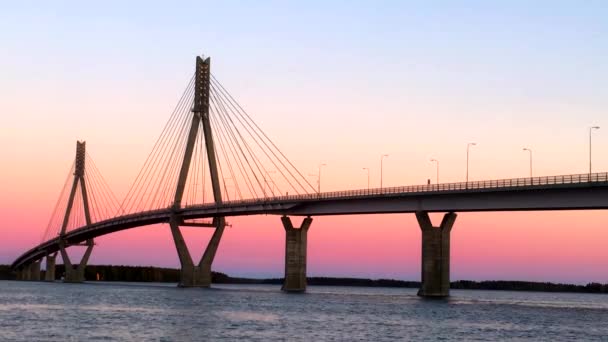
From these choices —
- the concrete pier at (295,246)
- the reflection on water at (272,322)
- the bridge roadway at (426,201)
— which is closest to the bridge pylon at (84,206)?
the bridge roadway at (426,201)

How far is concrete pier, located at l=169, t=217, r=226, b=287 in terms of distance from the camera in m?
134

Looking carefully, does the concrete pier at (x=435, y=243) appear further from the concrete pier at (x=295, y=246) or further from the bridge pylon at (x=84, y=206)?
the bridge pylon at (x=84, y=206)

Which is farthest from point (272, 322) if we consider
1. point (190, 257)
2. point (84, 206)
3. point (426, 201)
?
point (84, 206)

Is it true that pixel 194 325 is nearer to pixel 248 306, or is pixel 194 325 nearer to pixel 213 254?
pixel 248 306

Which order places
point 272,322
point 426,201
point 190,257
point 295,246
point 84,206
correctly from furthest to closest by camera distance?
point 84,206 < point 190,257 < point 295,246 < point 426,201 < point 272,322

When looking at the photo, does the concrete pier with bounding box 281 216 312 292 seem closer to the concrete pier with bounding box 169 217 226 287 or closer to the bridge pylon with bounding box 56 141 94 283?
the concrete pier with bounding box 169 217 226 287

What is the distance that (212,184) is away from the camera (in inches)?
4875

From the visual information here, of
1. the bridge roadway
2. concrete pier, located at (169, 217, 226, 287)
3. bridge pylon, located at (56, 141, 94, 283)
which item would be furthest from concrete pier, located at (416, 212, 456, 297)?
bridge pylon, located at (56, 141, 94, 283)

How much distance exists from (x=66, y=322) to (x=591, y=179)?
141 ft

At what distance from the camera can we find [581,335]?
6881cm

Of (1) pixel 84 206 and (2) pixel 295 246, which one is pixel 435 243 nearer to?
(2) pixel 295 246

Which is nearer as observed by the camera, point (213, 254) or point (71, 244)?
point (213, 254)

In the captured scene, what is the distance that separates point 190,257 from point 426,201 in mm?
42240

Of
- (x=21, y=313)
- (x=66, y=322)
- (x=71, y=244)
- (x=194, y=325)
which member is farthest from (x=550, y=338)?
(x=71, y=244)
